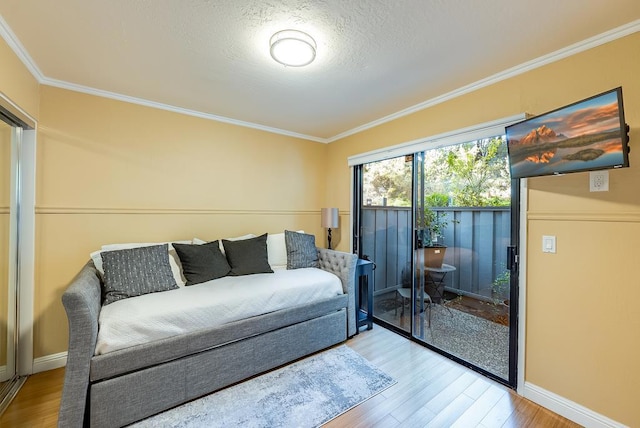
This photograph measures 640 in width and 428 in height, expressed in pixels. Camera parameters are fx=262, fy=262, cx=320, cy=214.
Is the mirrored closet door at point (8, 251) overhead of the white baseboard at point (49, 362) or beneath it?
overhead

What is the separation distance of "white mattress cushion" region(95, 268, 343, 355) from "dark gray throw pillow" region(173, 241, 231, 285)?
0.29 feet

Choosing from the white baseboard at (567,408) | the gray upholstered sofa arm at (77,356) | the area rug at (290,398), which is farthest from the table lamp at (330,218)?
the gray upholstered sofa arm at (77,356)

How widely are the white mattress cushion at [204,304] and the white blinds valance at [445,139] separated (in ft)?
5.06

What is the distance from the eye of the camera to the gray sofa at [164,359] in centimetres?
150

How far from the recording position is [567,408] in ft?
5.76

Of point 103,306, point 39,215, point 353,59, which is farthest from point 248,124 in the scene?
point 103,306

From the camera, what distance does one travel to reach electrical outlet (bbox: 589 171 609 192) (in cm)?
162

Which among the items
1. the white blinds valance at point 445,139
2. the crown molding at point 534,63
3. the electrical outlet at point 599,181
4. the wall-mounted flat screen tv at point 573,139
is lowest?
the electrical outlet at point 599,181

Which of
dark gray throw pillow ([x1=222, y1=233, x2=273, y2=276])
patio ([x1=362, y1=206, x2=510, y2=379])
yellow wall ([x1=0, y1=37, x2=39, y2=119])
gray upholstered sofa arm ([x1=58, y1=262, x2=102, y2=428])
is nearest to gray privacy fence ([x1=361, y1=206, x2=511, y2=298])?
patio ([x1=362, y1=206, x2=510, y2=379])

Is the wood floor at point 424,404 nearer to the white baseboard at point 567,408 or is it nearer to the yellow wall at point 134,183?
the white baseboard at point 567,408

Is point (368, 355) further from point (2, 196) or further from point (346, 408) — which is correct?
point (2, 196)

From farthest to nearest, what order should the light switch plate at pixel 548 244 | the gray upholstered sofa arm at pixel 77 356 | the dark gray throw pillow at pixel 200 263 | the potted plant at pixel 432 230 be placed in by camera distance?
the potted plant at pixel 432 230
the dark gray throw pillow at pixel 200 263
the light switch plate at pixel 548 244
the gray upholstered sofa arm at pixel 77 356

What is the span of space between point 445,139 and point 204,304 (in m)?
2.52

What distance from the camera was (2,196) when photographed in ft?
6.46
